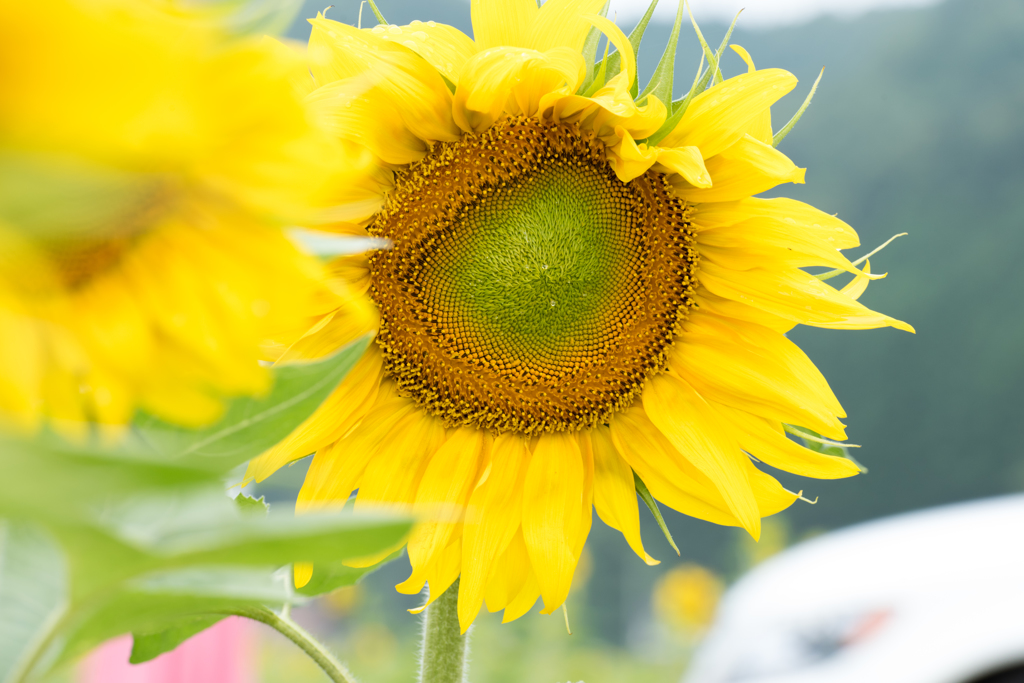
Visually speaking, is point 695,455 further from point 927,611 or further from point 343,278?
point 927,611

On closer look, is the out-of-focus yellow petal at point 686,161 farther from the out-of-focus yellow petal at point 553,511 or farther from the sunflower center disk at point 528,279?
the out-of-focus yellow petal at point 553,511

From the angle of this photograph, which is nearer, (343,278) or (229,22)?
(229,22)

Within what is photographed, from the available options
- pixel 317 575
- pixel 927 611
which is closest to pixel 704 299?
pixel 317 575

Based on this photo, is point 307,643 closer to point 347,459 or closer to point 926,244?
point 347,459

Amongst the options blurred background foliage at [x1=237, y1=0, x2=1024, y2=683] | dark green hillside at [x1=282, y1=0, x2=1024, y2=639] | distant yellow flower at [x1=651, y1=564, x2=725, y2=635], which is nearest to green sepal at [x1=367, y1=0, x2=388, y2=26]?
distant yellow flower at [x1=651, y1=564, x2=725, y2=635]

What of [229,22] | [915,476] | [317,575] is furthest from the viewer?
[915,476]

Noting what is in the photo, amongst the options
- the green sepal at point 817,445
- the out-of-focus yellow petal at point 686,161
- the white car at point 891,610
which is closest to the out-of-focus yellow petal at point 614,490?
the green sepal at point 817,445

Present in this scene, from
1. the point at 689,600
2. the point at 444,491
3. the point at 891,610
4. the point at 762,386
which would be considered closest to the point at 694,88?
the point at 762,386
